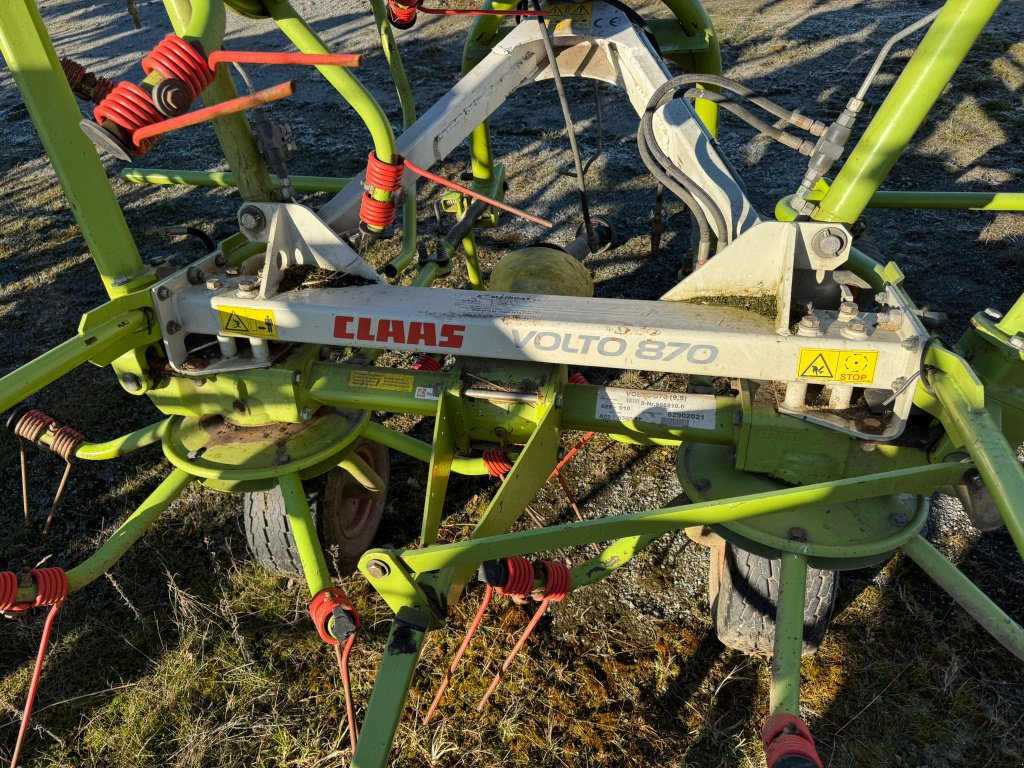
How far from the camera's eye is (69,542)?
12.5 ft

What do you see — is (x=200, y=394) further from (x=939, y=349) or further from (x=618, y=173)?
(x=618, y=173)

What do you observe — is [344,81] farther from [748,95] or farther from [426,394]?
[748,95]

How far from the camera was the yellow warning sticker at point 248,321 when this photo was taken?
270 cm

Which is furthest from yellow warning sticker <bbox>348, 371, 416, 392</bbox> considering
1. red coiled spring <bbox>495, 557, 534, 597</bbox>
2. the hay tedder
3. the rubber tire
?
the rubber tire

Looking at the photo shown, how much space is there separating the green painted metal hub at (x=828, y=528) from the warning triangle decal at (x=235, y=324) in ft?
6.13

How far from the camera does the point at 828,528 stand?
2504 mm

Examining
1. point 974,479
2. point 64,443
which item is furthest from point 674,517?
point 64,443

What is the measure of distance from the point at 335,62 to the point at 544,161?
19.7 ft

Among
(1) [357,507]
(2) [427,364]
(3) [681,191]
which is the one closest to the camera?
(3) [681,191]

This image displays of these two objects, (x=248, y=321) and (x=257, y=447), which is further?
(x=257, y=447)

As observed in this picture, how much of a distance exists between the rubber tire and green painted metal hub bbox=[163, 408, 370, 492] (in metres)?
1.75

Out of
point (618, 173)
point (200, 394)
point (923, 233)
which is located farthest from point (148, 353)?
point (923, 233)

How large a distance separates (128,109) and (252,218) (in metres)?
0.73

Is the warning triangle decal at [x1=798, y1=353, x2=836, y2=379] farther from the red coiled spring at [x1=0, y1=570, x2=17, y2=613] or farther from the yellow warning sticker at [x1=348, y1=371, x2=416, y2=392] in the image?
the red coiled spring at [x1=0, y1=570, x2=17, y2=613]
